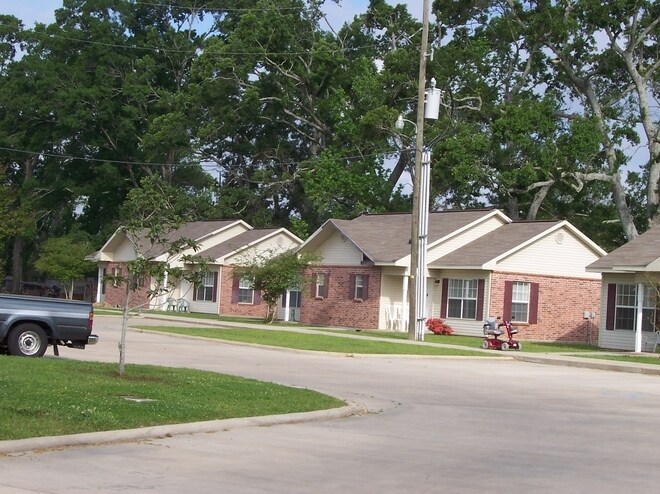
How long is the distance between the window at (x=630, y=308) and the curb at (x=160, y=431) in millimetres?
24255

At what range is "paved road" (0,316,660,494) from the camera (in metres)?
9.79

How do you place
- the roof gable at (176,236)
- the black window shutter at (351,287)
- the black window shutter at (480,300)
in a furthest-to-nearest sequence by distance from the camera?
the roof gable at (176,236), the black window shutter at (351,287), the black window shutter at (480,300)

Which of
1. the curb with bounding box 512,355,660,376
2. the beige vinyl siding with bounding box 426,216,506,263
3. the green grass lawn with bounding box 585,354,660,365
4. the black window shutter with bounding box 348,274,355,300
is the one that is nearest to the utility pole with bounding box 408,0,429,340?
A: the curb with bounding box 512,355,660,376

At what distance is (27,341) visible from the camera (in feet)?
65.6

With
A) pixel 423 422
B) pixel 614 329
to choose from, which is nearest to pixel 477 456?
pixel 423 422

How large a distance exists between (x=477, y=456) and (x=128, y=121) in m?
65.2

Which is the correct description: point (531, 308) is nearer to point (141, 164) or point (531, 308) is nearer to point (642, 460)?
point (642, 460)

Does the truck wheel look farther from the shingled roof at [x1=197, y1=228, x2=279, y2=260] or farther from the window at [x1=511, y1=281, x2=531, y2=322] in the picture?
the shingled roof at [x1=197, y1=228, x2=279, y2=260]

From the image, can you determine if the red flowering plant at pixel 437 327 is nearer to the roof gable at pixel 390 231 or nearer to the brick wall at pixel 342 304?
the brick wall at pixel 342 304

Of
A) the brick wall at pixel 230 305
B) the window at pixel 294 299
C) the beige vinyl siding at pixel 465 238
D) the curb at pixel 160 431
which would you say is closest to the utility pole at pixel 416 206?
the beige vinyl siding at pixel 465 238

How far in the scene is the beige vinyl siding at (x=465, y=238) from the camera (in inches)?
1781

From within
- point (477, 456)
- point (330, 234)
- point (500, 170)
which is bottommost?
point (477, 456)

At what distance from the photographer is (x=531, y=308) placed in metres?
43.6

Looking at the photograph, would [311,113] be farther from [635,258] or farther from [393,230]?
[635,258]
